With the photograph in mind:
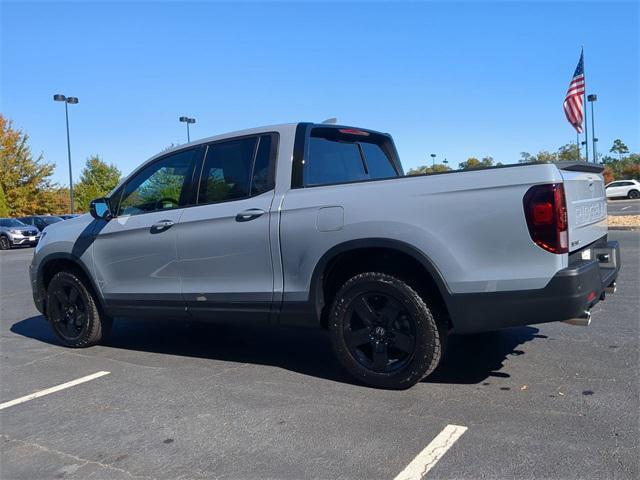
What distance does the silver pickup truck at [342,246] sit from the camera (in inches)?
140

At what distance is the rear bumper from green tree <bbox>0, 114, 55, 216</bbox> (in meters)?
49.0

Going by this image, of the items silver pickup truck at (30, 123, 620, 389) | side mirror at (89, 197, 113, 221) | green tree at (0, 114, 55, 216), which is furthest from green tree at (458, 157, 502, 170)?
green tree at (0, 114, 55, 216)

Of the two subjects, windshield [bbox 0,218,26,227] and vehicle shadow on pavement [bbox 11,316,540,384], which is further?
windshield [bbox 0,218,26,227]

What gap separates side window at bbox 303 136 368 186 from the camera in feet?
15.0

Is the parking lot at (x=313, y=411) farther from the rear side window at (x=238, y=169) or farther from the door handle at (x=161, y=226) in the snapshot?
the rear side window at (x=238, y=169)

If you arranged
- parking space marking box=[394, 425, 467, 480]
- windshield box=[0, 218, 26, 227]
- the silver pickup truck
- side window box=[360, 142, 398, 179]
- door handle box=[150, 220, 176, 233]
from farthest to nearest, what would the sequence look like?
windshield box=[0, 218, 26, 227] → side window box=[360, 142, 398, 179] → door handle box=[150, 220, 176, 233] → the silver pickup truck → parking space marking box=[394, 425, 467, 480]

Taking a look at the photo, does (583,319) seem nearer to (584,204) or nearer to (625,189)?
(584,204)

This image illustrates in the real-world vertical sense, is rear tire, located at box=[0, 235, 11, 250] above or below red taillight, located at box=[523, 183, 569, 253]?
below

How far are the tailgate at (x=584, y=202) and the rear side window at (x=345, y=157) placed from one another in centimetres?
159

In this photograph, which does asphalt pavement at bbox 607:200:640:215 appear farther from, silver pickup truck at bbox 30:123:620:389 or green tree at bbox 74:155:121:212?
green tree at bbox 74:155:121:212

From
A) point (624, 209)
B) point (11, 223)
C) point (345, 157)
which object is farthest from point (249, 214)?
point (624, 209)

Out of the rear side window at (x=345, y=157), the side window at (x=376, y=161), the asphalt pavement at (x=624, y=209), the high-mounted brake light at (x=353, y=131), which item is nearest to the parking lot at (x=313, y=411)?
the rear side window at (x=345, y=157)

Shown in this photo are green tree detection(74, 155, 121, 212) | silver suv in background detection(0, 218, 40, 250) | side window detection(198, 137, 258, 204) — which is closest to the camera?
side window detection(198, 137, 258, 204)

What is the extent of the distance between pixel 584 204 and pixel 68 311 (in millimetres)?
4906
